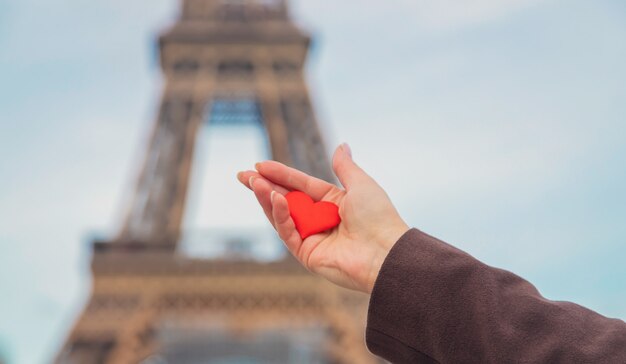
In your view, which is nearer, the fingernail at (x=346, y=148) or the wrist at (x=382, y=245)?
the wrist at (x=382, y=245)

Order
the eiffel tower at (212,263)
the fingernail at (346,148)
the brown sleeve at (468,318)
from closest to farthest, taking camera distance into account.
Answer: the brown sleeve at (468,318)
the fingernail at (346,148)
the eiffel tower at (212,263)

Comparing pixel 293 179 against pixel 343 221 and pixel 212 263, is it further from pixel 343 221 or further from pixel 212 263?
pixel 212 263

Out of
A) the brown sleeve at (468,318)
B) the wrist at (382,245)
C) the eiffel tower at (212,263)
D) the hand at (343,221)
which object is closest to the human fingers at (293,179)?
the hand at (343,221)

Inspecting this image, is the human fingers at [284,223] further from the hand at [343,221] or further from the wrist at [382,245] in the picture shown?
the wrist at [382,245]

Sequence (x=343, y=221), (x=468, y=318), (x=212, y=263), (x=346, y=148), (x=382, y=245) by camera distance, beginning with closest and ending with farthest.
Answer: (x=468, y=318), (x=382, y=245), (x=343, y=221), (x=346, y=148), (x=212, y=263)

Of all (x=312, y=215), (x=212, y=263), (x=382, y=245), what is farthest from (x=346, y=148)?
(x=212, y=263)

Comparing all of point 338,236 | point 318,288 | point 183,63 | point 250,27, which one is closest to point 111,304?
point 318,288

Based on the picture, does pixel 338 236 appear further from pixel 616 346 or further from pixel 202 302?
pixel 202 302

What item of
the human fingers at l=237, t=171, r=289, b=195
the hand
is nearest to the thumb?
the hand
